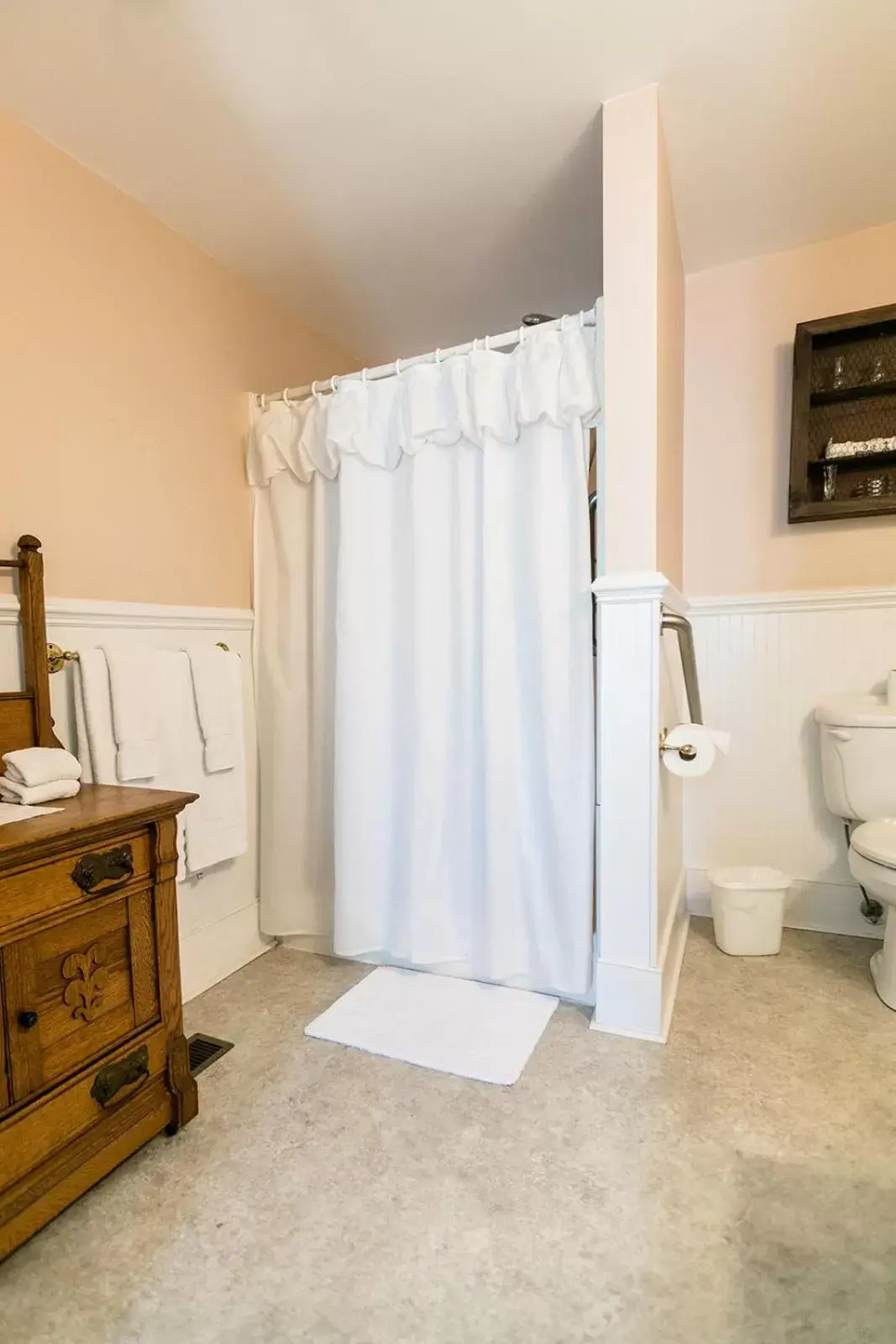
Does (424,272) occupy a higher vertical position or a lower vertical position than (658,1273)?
higher

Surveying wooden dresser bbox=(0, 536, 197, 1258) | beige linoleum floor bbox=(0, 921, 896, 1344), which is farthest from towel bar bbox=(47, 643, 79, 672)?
beige linoleum floor bbox=(0, 921, 896, 1344)

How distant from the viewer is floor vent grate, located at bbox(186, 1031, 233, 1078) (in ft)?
5.24

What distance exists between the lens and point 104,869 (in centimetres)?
123

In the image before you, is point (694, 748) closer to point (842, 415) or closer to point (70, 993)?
point (842, 415)

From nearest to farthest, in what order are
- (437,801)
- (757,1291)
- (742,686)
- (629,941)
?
(757,1291), (629,941), (437,801), (742,686)

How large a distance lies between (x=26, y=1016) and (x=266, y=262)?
2121 millimetres

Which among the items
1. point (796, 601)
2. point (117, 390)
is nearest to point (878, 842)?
point (796, 601)

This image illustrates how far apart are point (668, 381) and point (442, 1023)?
1.82m

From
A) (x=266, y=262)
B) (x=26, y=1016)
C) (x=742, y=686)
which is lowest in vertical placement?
(x=26, y=1016)

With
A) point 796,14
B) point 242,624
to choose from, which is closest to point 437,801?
point 242,624

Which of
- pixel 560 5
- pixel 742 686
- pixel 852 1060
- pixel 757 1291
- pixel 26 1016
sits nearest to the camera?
pixel 757 1291

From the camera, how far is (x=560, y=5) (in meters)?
1.37

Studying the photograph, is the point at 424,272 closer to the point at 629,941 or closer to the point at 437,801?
the point at 437,801

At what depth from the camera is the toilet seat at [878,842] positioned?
5.54 feet
